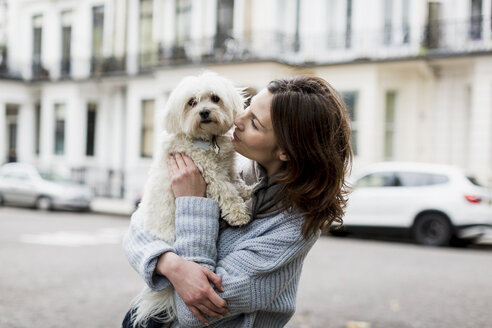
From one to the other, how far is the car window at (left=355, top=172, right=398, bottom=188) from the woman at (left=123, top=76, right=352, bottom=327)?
11620 millimetres

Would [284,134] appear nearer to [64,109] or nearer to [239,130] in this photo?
[239,130]

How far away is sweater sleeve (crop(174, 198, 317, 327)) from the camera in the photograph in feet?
6.28

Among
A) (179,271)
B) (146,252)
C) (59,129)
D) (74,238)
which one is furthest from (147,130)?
(179,271)

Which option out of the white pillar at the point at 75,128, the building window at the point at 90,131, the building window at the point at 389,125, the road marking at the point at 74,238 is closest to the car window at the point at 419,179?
the road marking at the point at 74,238

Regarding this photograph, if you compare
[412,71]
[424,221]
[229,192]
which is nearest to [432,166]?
[424,221]

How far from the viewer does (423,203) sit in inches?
496

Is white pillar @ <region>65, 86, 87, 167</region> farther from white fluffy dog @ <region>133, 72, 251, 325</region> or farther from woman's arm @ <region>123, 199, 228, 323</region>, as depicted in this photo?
woman's arm @ <region>123, 199, 228, 323</region>

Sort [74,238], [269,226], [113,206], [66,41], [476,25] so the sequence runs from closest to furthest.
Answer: [269,226] → [74,238] → [476,25] → [113,206] → [66,41]

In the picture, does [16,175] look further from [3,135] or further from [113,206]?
[3,135]

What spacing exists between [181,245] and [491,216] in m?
11.4

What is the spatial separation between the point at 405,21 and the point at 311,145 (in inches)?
734

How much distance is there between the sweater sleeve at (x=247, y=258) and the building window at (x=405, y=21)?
1825 centimetres

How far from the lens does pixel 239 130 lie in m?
2.16

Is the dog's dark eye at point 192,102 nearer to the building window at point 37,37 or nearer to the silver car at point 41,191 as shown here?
the silver car at point 41,191
